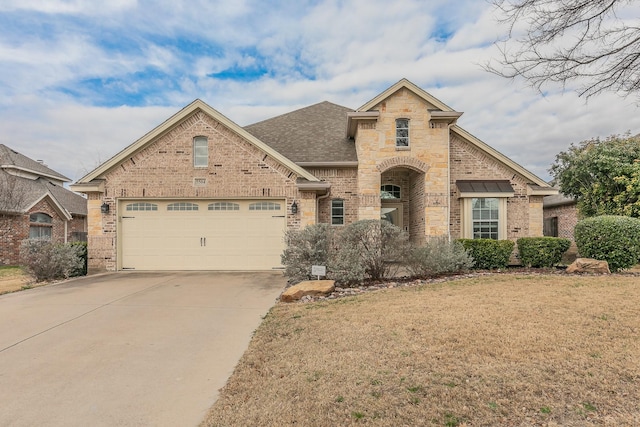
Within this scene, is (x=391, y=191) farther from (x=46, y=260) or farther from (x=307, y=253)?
(x=46, y=260)

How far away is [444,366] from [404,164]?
10379 millimetres

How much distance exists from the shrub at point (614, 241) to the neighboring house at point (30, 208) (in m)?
22.3

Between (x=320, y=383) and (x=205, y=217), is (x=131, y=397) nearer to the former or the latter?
(x=320, y=383)

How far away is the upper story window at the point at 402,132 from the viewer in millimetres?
13641

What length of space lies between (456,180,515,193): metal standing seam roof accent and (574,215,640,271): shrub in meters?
3.32

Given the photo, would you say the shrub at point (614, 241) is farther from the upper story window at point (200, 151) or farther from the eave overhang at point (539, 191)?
the upper story window at point (200, 151)

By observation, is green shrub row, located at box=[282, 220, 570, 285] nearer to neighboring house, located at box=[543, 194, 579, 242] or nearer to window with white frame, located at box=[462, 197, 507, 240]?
window with white frame, located at box=[462, 197, 507, 240]

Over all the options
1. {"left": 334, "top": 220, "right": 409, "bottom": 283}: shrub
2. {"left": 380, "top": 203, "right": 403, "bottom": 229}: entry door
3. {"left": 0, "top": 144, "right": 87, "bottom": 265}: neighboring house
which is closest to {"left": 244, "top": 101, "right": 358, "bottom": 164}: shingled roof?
{"left": 380, "top": 203, "right": 403, "bottom": 229}: entry door

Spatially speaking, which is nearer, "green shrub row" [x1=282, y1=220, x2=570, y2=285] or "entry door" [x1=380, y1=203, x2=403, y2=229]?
"green shrub row" [x1=282, y1=220, x2=570, y2=285]

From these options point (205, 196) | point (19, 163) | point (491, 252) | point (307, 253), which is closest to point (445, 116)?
point (491, 252)

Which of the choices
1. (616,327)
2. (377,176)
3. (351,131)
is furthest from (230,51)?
(616,327)

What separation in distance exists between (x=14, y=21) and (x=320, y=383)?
44.7ft

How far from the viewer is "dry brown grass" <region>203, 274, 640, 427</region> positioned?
3.09 metres

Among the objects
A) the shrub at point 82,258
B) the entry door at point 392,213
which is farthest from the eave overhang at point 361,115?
the shrub at point 82,258
